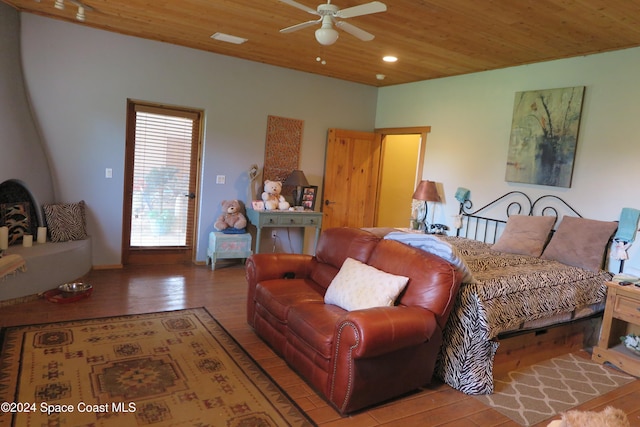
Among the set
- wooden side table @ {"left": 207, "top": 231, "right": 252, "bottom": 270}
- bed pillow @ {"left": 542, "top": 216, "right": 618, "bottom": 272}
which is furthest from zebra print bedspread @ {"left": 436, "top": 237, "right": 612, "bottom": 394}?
wooden side table @ {"left": 207, "top": 231, "right": 252, "bottom": 270}

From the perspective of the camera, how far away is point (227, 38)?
4527mm

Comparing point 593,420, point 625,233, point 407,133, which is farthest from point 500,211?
point 593,420

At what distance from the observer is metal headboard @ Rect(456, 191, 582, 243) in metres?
4.31

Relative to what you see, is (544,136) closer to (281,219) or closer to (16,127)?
(281,219)

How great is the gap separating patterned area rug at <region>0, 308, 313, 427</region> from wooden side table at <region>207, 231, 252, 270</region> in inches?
74.6

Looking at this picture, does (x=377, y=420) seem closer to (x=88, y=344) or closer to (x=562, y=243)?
(x=88, y=344)

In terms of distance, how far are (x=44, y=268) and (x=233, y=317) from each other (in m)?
1.82

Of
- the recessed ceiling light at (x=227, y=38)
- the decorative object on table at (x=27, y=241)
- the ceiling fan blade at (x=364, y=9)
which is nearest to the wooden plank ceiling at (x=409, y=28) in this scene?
the recessed ceiling light at (x=227, y=38)

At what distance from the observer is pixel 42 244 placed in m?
4.29

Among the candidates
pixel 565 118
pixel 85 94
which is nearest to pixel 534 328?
pixel 565 118

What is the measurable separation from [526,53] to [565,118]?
29.2 inches

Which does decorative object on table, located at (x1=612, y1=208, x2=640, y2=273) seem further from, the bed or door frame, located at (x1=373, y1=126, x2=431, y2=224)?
door frame, located at (x1=373, y1=126, x2=431, y2=224)

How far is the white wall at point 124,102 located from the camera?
4.56 metres

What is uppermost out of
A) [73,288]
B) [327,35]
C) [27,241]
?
[327,35]
